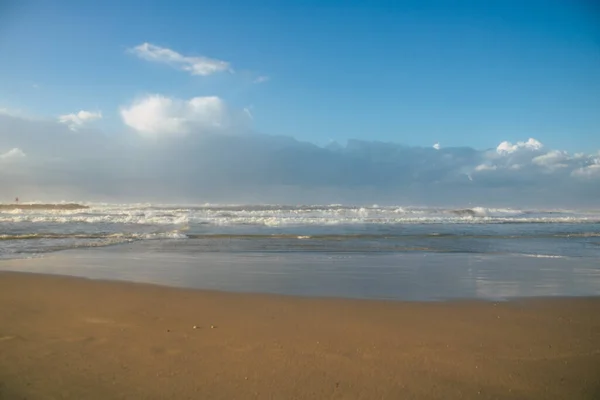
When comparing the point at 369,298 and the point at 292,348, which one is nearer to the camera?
the point at 292,348

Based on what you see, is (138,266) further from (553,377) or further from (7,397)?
(553,377)

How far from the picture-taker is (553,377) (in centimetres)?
414

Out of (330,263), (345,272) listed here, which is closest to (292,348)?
(345,272)

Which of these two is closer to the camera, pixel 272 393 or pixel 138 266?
pixel 272 393

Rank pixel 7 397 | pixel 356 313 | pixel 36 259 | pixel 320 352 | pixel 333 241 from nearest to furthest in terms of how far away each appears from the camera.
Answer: pixel 7 397, pixel 320 352, pixel 356 313, pixel 36 259, pixel 333 241

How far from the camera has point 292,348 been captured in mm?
4773

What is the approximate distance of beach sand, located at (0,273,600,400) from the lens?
3838mm

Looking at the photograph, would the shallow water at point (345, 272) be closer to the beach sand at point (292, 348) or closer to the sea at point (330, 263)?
the sea at point (330, 263)

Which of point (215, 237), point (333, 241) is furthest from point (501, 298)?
point (215, 237)

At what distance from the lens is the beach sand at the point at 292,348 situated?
12.6 ft

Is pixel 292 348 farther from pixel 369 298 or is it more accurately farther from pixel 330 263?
pixel 330 263

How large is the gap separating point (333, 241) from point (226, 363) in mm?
13917

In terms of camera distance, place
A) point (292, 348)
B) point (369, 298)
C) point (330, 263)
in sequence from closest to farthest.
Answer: point (292, 348), point (369, 298), point (330, 263)

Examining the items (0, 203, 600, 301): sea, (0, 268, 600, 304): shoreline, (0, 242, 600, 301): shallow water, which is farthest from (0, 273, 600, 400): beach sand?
(0, 203, 600, 301): sea
